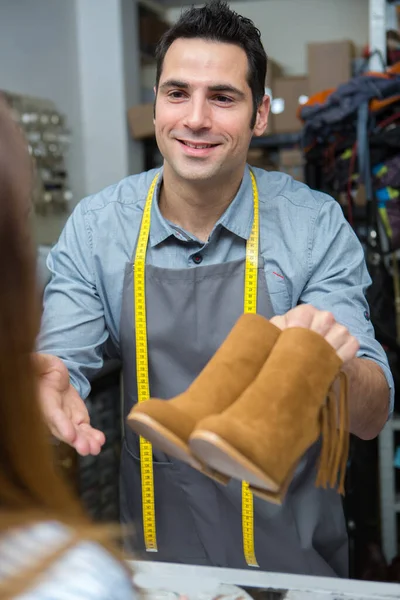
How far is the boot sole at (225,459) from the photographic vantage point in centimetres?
94

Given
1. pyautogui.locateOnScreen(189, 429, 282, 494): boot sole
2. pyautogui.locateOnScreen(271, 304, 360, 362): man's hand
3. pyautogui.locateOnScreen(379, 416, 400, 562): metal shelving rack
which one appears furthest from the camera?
pyautogui.locateOnScreen(379, 416, 400, 562): metal shelving rack

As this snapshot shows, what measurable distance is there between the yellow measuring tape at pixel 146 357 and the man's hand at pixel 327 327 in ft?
1.57

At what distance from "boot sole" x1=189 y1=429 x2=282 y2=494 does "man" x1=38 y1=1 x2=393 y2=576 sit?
23.8 inches

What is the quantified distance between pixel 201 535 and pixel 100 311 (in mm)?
560

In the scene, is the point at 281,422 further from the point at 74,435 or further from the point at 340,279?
the point at 340,279

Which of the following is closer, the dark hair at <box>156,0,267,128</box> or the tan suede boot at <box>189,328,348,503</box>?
the tan suede boot at <box>189,328,348,503</box>

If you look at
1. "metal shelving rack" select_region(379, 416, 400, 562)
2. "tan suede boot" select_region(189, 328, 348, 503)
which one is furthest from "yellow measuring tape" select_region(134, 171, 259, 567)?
"metal shelving rack" select_region(379, 416, 400, 562)

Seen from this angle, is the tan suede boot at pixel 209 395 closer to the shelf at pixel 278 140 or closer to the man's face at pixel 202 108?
the man's face at pixel 202 108

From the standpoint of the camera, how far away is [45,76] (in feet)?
13.8

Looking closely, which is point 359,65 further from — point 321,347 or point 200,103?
point 321,347

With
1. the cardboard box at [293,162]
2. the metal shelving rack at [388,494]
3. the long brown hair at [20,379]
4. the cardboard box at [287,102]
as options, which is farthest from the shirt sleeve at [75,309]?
the cardboard box at [287,102]

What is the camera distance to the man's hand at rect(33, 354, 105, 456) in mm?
1217

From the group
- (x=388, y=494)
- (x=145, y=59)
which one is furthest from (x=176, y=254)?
(x=145, y=59)

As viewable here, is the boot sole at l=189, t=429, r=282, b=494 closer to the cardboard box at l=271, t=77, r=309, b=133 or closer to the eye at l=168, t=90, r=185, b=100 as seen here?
the eye at l=168, t=90, r=185, b=100
